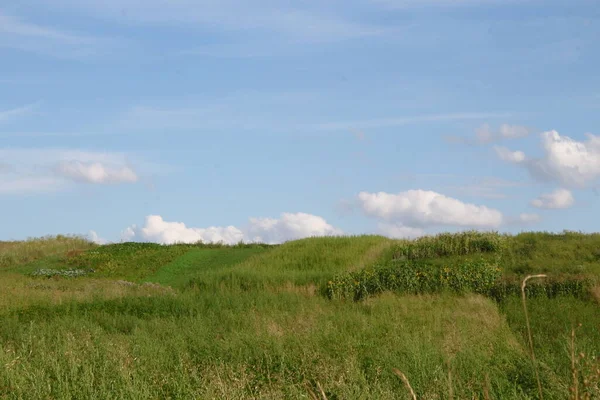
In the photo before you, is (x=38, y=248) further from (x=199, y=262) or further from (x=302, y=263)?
(x=302, y=263)

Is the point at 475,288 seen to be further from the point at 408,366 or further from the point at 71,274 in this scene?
the point at 71,274

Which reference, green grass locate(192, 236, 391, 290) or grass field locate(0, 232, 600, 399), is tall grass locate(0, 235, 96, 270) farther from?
green grass locate(192, 236, 391, 290)

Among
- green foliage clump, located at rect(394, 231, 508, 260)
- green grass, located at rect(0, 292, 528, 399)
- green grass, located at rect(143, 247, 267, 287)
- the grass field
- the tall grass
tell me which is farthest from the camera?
the tall grass

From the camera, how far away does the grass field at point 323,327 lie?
666 cm

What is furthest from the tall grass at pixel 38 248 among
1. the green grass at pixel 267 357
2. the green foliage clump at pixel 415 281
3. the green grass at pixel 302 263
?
the green grass at pixel 267 357

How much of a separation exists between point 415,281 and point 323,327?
23.8 ft

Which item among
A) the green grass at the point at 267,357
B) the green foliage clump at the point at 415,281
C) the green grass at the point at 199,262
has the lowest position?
the green grass at the point at 267,357

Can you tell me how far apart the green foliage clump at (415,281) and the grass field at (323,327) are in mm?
54

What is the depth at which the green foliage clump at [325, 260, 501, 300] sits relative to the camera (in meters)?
15.7

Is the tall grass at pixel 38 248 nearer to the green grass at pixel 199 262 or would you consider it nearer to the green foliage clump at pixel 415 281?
the green grass at pixel 199 262

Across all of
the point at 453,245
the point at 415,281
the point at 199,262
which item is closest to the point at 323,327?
the point at 415,281

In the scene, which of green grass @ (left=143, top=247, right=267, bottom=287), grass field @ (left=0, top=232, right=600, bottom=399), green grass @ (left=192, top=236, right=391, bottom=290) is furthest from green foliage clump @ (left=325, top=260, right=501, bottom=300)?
green grass @ (left=143, top=247, right=267, bottom=287)

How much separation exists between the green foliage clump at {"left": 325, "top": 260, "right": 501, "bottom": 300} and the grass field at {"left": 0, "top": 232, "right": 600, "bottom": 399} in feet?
0.18

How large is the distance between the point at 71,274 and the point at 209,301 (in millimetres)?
11931
